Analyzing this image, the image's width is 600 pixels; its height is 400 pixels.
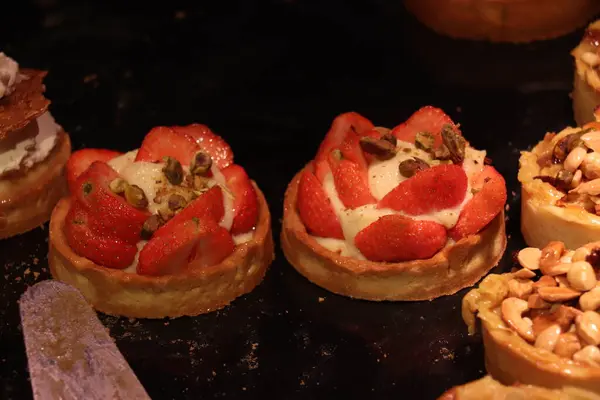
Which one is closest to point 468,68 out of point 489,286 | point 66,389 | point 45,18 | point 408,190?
point 408,190

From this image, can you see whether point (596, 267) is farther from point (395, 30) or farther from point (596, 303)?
point (395, 30)

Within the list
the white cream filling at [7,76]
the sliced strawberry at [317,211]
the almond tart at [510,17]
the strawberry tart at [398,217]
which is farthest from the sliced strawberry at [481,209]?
the white cream filling at [7,76]

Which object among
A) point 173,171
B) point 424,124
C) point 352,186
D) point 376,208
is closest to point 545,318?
point 376,208

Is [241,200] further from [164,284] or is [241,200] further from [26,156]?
[26,156]

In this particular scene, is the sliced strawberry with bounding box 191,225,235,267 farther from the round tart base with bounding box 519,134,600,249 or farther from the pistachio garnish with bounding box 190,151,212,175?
the round tart base with bounding box 519,134,600,249

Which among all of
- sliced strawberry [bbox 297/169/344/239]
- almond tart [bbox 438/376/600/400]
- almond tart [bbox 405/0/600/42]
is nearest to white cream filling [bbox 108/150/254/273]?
sliced strawberry [bbox 297/169/344/239]

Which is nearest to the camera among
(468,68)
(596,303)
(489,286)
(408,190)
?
(596,303)
